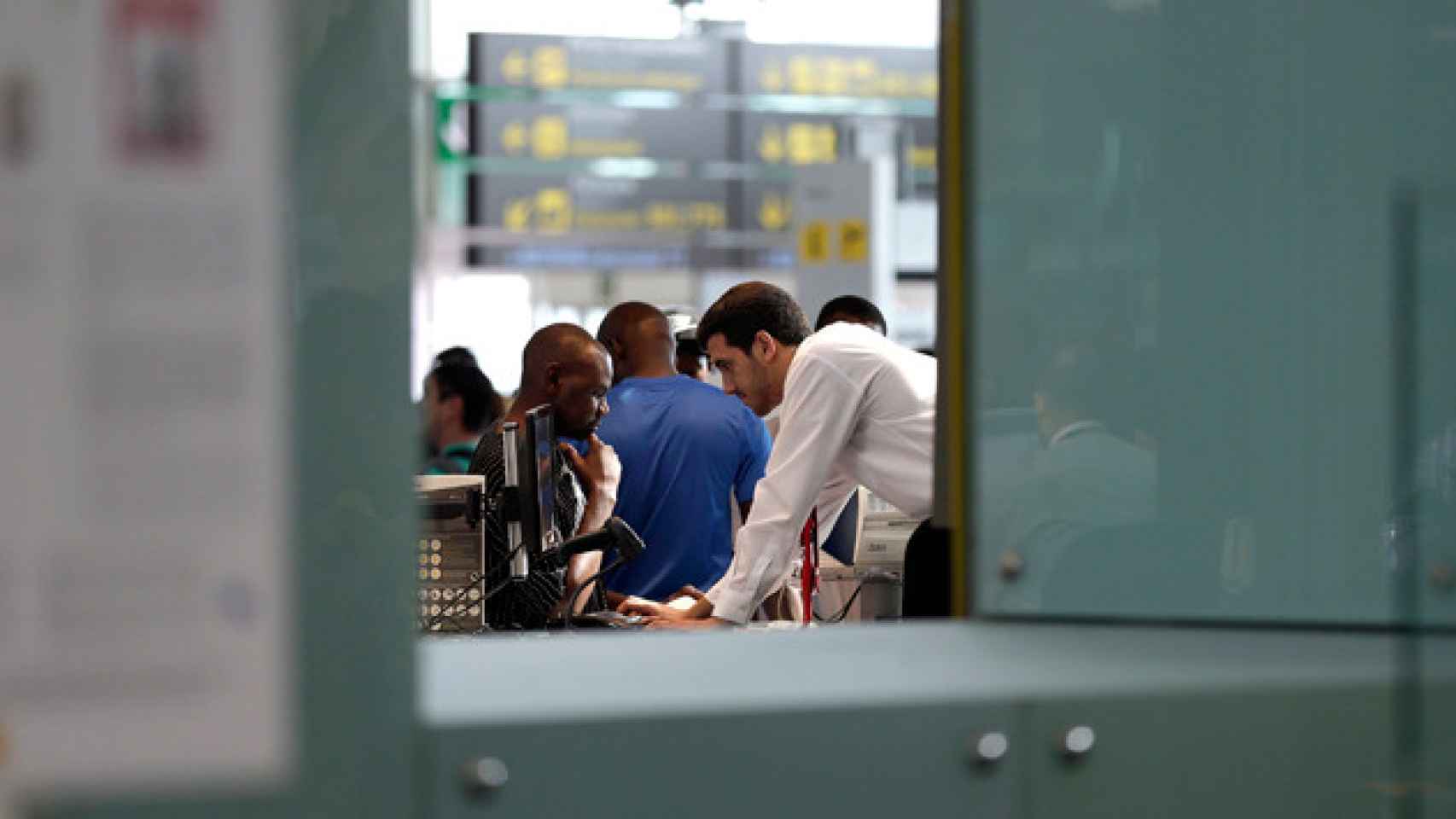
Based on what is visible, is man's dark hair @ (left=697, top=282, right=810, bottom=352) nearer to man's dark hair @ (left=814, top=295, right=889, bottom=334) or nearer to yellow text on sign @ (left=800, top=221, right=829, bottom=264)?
man's dark hair @ (left=814, top=295, right=889, bottom=334)

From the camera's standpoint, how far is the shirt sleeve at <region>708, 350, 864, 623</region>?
3836mm

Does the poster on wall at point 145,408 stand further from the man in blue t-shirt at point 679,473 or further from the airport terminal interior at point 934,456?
the man in blue t-shirt at point 679,473

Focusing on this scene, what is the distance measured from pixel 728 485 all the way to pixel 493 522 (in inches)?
51.6

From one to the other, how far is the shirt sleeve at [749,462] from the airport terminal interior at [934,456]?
1.95m

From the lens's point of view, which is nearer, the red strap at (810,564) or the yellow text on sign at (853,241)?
the red strap at (810,564)

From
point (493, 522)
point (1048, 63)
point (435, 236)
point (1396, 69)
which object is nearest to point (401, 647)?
point (435, 236)

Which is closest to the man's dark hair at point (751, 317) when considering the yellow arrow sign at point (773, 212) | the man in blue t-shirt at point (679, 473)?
the man in blue t-shirt at point (679, 473)

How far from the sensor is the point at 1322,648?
6.48ft

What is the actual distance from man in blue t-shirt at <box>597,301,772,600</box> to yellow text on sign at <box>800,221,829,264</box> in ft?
19.3

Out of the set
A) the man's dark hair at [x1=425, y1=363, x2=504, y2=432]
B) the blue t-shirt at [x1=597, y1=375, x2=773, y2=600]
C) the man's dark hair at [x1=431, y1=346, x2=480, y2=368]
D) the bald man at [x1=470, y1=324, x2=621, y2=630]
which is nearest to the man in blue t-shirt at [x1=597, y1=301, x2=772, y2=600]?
the blue t-shirt at [x1=597, y1=375, x2=773, y2=600]

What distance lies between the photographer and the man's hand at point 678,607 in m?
3.94

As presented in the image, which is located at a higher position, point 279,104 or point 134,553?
point 279,104

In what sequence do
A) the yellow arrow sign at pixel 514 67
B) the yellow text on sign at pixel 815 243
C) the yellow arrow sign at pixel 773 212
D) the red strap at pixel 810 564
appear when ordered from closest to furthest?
1. the red strap at pixel 810 564
2. the yellow text on sign at pixel 815 243
3. the yellow arrow sign at pixel 514 67
4. the yellow arrow sign at pixel 773 212

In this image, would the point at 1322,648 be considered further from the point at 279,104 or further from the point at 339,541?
the point at 279,104
